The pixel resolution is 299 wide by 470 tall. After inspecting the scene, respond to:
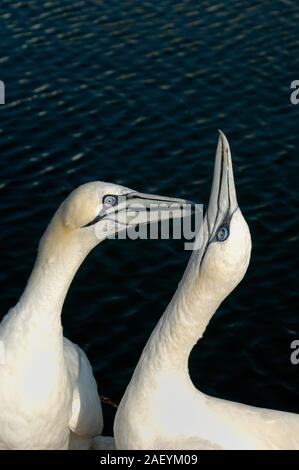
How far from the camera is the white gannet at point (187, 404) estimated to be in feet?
28.6

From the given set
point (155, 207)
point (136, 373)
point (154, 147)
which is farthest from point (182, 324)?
point (154, 147)

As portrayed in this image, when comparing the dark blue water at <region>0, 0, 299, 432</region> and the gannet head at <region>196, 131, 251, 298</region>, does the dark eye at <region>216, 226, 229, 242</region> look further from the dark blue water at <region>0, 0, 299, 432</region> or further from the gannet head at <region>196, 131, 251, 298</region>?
the dark blue water at <region>0, 0, 299, 432</region>

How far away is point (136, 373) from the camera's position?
9.27 meters

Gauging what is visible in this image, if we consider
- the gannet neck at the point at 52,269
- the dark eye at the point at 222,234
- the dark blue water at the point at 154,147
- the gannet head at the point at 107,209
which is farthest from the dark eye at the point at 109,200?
the dark blue water at the point at 154,147

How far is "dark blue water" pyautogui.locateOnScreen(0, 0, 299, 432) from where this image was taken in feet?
44.0

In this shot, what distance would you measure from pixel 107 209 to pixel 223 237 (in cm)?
148

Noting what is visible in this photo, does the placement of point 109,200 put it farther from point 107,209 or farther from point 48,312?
point 48,312

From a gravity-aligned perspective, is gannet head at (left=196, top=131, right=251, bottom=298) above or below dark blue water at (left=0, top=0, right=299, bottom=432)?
above

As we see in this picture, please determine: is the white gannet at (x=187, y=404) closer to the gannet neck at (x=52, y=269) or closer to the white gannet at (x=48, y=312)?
the white gannet at (x=48, y=312)

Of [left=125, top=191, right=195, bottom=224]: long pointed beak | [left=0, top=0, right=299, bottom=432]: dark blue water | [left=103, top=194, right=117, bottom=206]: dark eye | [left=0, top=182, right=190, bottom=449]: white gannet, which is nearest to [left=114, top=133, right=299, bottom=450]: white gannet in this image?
[left=125, top=191, right=195, bottom=224]: long pointed beak

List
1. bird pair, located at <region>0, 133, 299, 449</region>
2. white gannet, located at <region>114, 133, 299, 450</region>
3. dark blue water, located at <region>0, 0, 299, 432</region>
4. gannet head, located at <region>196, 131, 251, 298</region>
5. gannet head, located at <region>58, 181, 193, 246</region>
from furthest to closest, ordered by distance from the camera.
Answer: dark blue water, located at <region>0, 0, 299, 432</region>
gannet head, located at <region>58, 181, 193, 246</region>
bird pair, located at <region>0, 133, 299, 449</region>
white gannet, located at <region>114, 133, 299, 450</region>
gannet head, located at <region>196, 131, 251, 298</region>

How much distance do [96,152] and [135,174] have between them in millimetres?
1142
